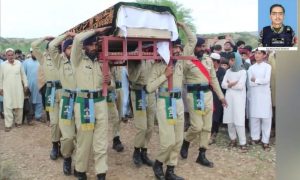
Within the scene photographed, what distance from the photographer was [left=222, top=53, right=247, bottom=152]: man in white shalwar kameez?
5.80 meters

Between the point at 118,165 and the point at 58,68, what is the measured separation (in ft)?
4.51

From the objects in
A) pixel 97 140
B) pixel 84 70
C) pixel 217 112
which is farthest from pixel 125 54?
pixel 217 112

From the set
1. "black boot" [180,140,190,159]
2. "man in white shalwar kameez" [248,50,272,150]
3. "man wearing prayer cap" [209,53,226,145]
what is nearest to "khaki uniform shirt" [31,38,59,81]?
"black boot" [180,140,190,159]

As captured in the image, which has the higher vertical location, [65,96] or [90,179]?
[65,96]

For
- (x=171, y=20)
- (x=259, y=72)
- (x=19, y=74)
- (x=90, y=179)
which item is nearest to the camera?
(x=171, y=20)

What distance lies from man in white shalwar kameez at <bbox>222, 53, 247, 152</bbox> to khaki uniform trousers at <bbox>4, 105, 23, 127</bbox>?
11.7ft

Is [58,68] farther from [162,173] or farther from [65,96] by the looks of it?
[162,173]

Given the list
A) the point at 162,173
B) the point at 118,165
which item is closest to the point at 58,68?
the point at 118,165

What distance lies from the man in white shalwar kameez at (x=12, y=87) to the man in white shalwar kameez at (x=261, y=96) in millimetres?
3845

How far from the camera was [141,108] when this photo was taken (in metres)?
5.12

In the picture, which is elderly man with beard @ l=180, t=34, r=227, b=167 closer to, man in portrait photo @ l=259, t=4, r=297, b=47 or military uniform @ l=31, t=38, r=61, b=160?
man in portrait photo @ l=259, t=4, r=297, b=47

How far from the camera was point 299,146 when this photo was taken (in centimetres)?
385

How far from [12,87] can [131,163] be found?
307 centimetres

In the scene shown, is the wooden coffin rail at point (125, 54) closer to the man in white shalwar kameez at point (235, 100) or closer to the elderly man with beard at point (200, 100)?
the elderly man with beard at point (200, 100)
